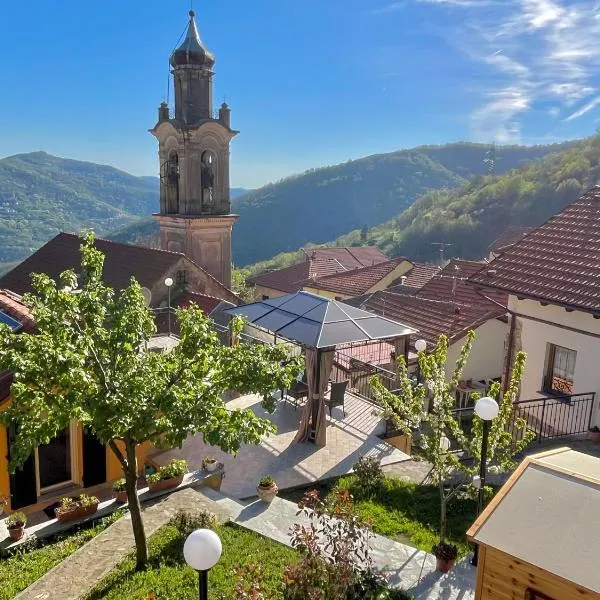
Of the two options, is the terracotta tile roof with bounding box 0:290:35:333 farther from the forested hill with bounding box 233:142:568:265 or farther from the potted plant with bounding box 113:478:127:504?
the forested hill with bounding box 233:142:568:265

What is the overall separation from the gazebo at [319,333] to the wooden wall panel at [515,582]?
563 centimetres

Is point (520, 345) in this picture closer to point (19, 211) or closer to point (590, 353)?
point (590, 353)

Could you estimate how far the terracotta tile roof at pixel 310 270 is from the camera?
124ft

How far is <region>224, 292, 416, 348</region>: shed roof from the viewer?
1097 centimetres

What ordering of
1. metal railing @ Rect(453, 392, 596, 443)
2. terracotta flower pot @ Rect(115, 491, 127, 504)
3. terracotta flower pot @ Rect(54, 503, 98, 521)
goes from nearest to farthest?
terracotta flower pot @ Rect(54, 503, 98, 521) < terracotta flower pot @ Rect(115, 491, 127, 504) < metal railing @ Rect(453, 392, 596, 443)

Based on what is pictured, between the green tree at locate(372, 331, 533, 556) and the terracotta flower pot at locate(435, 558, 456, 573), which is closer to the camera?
the terracotta flower pot at locate(435, 558, 456, 573)

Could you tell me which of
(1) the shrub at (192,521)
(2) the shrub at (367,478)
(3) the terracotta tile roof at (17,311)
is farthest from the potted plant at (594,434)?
(3) the terracotta tile roof at (17,311)

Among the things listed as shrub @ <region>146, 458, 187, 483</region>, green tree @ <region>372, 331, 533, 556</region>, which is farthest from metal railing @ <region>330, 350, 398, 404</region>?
green tree @ <region>372, 331, 533, 556</region>

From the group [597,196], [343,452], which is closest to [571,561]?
[343,452]

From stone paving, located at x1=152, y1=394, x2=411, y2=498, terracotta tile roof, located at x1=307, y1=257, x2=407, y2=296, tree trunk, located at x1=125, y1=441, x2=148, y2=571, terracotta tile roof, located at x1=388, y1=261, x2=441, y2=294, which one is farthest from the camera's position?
terracotta tile roof, located at x1=307, y1=257, x2=407, y2=296

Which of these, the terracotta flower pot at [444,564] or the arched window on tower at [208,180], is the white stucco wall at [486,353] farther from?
the arched window on tower at [208,180]

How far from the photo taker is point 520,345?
12.9 meters

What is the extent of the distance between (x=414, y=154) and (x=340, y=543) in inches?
6375

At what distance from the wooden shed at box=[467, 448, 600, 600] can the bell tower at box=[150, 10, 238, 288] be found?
19.6 m
